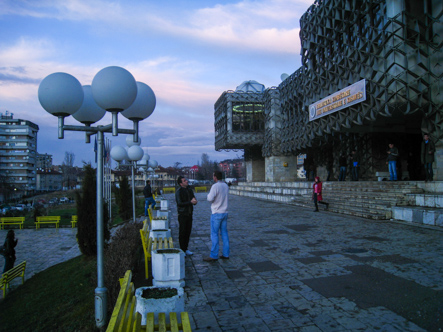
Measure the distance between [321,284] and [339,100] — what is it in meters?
16.1

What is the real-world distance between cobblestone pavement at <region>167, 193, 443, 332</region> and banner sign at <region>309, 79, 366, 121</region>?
9887 mm

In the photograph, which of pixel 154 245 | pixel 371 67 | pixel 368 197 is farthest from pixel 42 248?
pixel 371 67

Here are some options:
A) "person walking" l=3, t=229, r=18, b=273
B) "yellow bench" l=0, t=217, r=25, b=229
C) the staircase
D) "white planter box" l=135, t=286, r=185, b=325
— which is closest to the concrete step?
the staircase

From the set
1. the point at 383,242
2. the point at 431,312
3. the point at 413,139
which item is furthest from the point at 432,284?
the point at 413,139

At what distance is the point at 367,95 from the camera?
16.0m

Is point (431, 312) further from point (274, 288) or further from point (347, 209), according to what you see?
point (347, 209)

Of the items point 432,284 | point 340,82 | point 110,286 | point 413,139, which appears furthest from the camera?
point 413,139

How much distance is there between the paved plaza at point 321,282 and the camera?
11.5 feet

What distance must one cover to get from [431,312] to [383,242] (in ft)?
13.4

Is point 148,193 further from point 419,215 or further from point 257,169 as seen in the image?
point 257,169

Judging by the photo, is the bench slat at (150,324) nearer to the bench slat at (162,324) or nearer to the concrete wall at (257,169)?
the bench slat at (162,324)

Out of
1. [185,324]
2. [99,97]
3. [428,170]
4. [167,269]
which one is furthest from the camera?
[428,170]

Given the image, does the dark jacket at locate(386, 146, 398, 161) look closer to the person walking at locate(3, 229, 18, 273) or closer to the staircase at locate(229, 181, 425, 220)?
the staircase at locate(229, 181, 425, 220)

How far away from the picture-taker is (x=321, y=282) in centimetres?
473
